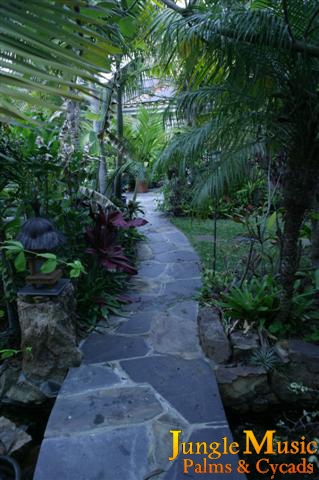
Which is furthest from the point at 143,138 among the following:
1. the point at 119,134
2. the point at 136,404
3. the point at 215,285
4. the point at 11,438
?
the point at 11,438

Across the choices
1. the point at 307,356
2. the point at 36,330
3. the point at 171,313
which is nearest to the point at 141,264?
the point at 171,313

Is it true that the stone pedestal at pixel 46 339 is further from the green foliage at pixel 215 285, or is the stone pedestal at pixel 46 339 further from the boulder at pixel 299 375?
the boulder at pixel 299 375

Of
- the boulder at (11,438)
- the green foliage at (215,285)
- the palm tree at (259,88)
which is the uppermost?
the palm tree at (259,88)

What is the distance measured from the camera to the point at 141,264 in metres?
4.55

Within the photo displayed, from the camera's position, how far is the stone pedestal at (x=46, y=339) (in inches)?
90.7

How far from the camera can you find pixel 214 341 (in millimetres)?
2393

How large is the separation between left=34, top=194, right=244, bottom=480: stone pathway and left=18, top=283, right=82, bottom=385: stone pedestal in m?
0.13

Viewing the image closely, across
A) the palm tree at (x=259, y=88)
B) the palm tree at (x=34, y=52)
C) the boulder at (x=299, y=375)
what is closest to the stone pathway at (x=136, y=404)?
the boulder at (x=299, y=375)

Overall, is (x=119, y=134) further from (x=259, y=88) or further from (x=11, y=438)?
(x=11, y=438)

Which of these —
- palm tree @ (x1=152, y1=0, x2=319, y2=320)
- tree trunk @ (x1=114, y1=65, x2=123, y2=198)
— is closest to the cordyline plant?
palm tree @ (x1=152, y1=0, x2=319, y2=320)

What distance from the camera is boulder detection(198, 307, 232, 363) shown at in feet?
7.80

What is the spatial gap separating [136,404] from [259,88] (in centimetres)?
206

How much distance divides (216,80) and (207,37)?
0.50 meters

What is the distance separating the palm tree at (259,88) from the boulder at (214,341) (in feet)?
1.56
